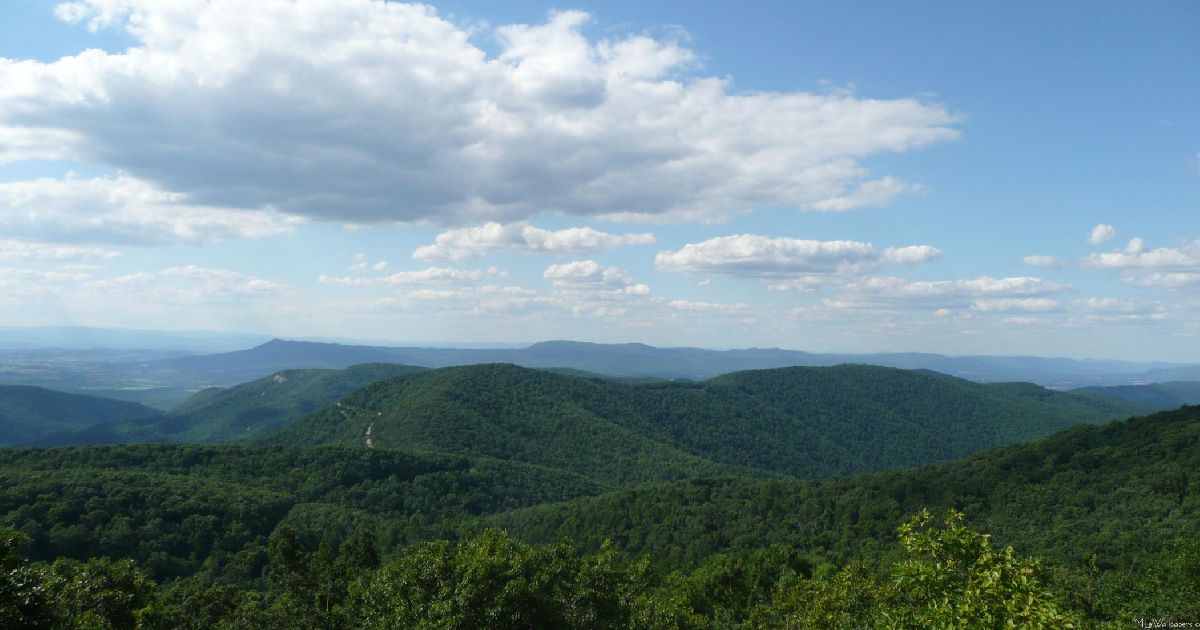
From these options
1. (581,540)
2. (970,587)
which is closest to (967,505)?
(581,540)

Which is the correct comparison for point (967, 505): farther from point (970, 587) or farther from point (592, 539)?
point (970, 587)

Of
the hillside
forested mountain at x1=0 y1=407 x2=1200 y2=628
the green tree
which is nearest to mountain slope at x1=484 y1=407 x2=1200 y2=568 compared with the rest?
forested mountain at x1=0 y1=407 x2=1200 y2=628

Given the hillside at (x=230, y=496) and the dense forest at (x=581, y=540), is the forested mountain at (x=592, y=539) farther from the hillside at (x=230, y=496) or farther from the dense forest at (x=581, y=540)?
the hillside at (x=230, y=496)

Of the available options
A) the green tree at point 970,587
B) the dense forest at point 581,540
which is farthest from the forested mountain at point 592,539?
the dense forest at point 581,540

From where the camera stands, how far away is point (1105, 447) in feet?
356

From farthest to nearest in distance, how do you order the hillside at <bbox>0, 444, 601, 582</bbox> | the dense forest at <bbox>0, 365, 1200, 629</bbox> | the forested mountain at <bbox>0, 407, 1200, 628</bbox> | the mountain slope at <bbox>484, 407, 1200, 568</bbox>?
the hillside at <bbox>0, 444, 601, 582</bbox>, the mountain slope at <bbox>484, 407, 1200, 568</bbox>, the forested mountain at <bbox>0, 407, 1200, 628</bbox>, the dense forest at <bbox>0, 365, 1200, 629</bbox>

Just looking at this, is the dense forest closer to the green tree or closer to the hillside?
the green tree

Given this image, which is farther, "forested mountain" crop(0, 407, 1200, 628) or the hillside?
the hillside

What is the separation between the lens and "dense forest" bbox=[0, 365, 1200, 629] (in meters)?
24.8

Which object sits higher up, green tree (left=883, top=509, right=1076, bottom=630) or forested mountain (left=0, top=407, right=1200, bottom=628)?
green tree (left=883, top=509, right=1076, bottom=630)

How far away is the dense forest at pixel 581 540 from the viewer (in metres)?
24.8

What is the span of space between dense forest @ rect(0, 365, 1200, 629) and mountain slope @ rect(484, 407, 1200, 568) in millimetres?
536

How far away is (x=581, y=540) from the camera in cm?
11062

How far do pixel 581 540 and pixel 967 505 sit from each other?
66676 millimetres
